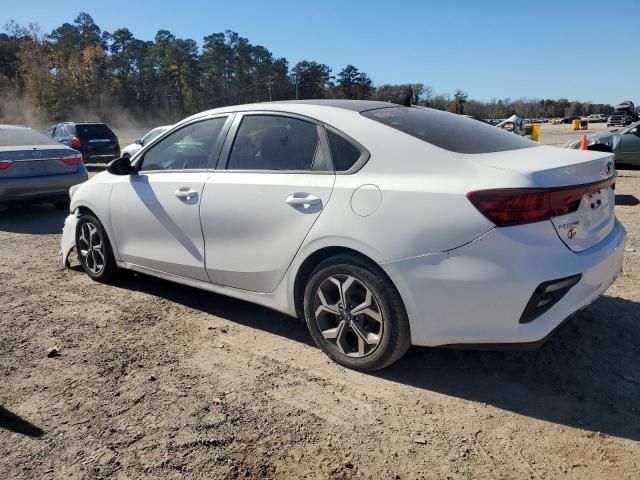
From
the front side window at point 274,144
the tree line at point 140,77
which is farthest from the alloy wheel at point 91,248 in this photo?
the tree line at point 140,77

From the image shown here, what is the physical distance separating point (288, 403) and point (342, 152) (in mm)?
1518

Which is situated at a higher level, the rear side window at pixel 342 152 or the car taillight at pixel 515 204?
the rear side window at pixel 342 152

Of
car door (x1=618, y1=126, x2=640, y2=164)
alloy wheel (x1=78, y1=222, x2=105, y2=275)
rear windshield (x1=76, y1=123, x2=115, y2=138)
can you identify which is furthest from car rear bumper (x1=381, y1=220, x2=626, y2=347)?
rear windshield (x1=76, y1=123, x2=115, y2=138)

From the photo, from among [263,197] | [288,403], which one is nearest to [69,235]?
[263,197]

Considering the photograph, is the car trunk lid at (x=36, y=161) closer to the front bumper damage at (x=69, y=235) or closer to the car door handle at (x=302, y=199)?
the front bumper damage at (x=69, y=235)

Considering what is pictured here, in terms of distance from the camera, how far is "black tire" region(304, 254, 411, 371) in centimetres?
280

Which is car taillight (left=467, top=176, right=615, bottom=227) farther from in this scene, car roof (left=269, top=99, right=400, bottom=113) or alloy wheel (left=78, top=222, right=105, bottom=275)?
alloy wheel (left=78, top=222, right=105, bottom=275)

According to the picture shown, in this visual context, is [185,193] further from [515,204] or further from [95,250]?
[515,204]

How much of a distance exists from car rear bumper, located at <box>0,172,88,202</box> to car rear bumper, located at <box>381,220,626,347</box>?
7239 millimetres

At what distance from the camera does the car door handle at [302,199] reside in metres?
3.06

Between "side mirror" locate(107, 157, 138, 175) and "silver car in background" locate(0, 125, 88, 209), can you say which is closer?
"side mirror" locate(107, 157, 138, 175)

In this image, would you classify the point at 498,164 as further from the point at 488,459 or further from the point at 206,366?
the point at 206,366

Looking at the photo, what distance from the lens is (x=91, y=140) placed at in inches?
692

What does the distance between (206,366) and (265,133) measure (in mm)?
1641
